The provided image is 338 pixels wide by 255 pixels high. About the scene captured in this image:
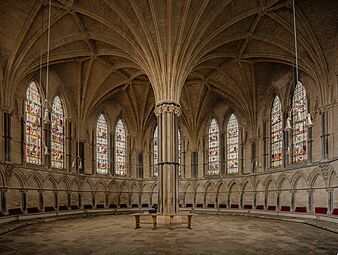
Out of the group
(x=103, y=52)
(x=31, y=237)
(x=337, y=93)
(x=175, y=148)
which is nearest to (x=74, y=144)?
(x=103, y=52)

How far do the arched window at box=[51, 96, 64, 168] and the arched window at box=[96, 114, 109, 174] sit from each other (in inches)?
184

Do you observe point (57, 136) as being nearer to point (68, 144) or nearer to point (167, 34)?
point (68, 144)

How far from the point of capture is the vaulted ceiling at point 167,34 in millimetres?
20266

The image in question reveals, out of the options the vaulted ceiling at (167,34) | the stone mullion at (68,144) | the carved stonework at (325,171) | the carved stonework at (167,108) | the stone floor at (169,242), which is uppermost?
the vaulted ceiling at (167,34)

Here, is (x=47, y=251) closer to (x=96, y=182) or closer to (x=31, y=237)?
(x=31, y=237)

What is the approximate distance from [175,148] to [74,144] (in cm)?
1289

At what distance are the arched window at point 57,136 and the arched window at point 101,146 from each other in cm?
468

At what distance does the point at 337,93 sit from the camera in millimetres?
21328

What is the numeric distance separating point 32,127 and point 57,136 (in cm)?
338

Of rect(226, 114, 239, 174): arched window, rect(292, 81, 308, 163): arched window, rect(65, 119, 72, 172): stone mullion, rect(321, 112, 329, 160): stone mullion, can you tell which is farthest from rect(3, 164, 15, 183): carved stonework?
rect(321, 112, 329, 160): stone mullion

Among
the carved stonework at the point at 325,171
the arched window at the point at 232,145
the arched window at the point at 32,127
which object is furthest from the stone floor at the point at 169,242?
the arched window at the point at 232,145

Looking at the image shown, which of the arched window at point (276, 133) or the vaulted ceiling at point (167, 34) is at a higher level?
the vaulted ceiling at point (167, 34)

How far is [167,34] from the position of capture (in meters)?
21.0

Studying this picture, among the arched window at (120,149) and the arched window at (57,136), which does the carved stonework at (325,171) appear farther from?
the arched window at (57,136)
